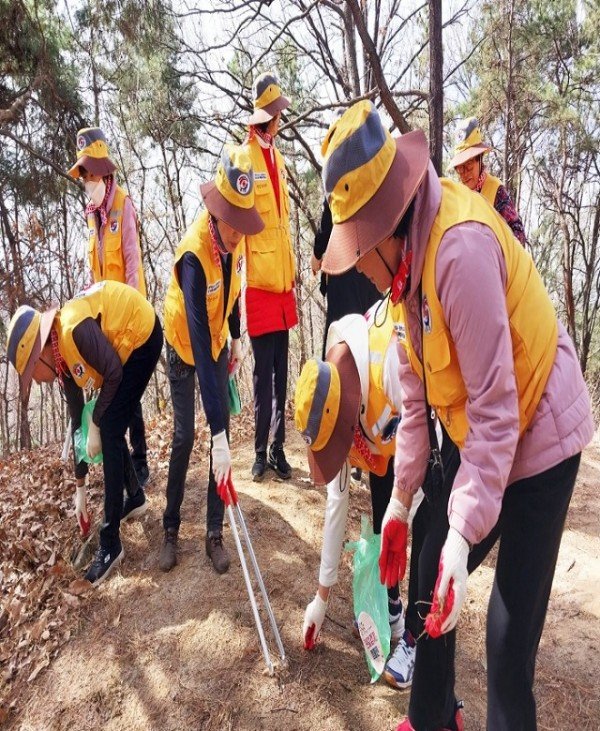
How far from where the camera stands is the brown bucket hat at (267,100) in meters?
3.72

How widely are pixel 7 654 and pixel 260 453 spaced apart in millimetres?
1968

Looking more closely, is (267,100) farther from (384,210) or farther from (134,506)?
(134,506)

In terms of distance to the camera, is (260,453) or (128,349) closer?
(128,349)

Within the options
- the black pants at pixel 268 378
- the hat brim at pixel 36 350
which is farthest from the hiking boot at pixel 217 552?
the hat brim at pixel 36 350

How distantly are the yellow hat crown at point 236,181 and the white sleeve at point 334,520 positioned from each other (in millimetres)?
1387

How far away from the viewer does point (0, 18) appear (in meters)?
5.86

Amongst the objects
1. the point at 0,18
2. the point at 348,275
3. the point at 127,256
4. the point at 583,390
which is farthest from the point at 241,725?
the point at 0,18

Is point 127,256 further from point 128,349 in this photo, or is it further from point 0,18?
point 0,18

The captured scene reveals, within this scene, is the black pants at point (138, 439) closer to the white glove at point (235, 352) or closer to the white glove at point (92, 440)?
the white glove at point (92, 440)

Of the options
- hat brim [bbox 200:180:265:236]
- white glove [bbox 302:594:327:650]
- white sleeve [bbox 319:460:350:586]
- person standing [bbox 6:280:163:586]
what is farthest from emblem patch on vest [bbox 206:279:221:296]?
white glove [bbox 302:594:327:650]

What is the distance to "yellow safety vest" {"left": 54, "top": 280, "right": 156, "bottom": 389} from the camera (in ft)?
9.55

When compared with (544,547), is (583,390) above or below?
above

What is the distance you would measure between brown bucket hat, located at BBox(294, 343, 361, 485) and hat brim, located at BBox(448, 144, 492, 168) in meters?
2.68

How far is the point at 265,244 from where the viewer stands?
3.80 meters
